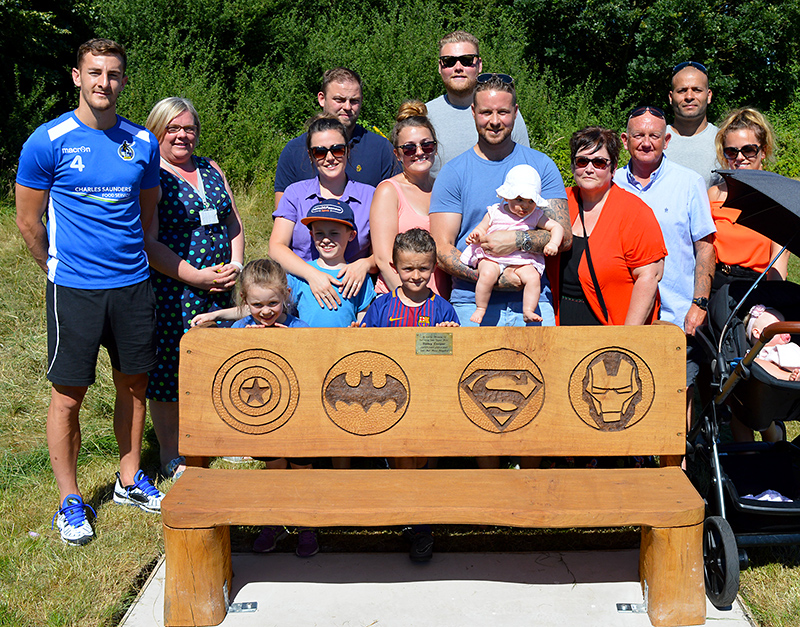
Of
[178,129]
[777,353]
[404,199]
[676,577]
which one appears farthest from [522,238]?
[178,129]

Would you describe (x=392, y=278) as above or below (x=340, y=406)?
above

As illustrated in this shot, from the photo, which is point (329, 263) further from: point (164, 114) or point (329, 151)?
point (164, 114)

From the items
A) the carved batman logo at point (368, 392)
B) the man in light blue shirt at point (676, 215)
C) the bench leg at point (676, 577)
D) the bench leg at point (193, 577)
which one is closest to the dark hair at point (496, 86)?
the man in light blue shirt at point (676, 215)

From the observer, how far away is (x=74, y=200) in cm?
356

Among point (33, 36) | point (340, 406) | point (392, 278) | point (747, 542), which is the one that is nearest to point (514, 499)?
point (340, 406)

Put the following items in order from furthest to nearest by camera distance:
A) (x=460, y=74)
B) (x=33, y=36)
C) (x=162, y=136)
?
(x=33, y=36) < (x=460, y=74) < (x=162, y=136)

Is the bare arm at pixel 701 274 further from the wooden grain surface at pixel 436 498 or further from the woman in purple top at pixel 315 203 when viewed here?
the woman in purple top at pixel 315 203

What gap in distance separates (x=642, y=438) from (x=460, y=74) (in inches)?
105

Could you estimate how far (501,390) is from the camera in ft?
10.8

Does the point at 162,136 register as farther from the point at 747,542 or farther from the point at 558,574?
the point at 747,542

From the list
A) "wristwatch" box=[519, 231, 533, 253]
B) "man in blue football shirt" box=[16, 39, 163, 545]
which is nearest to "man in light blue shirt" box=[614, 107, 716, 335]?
"wristwatch" box=[519, 231, 533, 253]

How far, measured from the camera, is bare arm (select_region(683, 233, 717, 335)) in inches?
161

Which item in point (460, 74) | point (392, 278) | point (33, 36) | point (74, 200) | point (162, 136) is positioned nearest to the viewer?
point (74, 200)

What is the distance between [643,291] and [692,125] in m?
1.88
